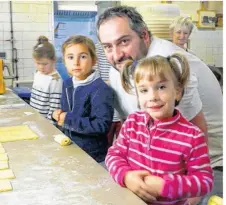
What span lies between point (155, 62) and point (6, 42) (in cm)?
418

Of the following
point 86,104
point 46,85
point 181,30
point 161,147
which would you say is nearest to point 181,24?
point 181,30

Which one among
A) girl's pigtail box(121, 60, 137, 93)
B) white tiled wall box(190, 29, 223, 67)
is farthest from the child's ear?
white tiled wall box(190, 29, 223, 67)

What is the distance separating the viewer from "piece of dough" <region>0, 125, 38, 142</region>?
1.51 m

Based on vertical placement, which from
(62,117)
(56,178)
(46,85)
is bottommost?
(56,178)

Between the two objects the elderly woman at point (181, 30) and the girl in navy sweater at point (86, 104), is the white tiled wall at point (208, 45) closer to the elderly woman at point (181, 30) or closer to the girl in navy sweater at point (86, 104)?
the elderly woman at point (181, 30)

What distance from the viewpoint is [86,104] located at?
1.66m

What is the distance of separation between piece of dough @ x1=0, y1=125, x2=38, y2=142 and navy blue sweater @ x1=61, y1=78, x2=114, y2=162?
178 millimetres

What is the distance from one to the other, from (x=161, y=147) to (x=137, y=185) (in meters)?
0.16

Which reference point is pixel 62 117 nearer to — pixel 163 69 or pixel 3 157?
pixel 3 157

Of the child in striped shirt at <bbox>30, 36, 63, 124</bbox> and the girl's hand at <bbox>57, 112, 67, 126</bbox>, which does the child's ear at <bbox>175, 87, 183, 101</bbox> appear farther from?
the child in striped shirt at <bbox>30, 36, 63, 124</bbox>

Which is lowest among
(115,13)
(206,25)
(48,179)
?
(48,179)

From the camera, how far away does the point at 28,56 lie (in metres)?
5.06

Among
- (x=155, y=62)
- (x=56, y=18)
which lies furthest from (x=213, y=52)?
(x=155, y=62)

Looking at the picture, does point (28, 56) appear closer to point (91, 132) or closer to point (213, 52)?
point (213, 52)
